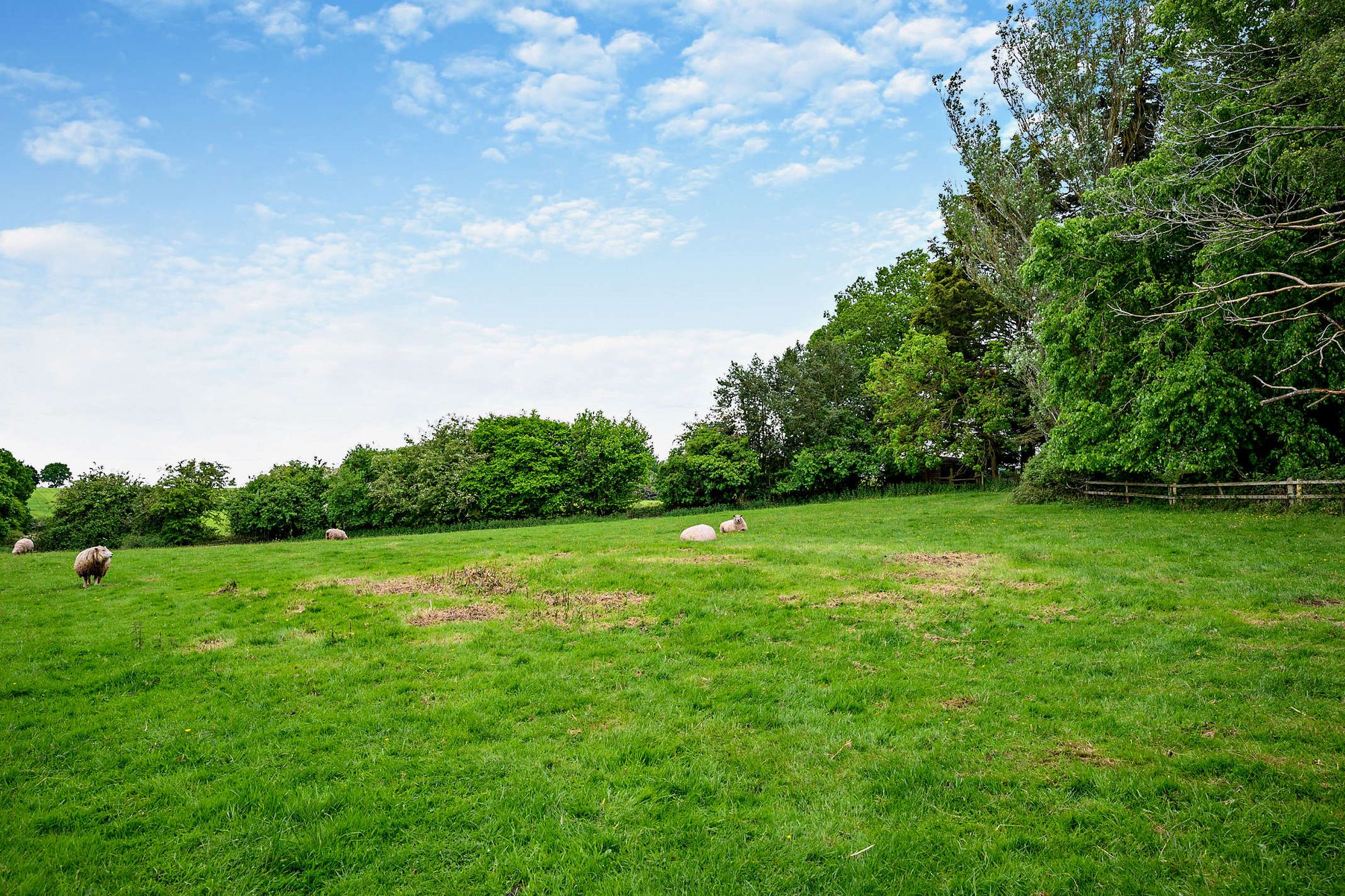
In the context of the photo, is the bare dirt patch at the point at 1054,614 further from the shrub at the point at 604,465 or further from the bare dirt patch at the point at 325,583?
the shrub at the point at 604,465

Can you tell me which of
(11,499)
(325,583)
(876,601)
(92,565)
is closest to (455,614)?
(325,583)

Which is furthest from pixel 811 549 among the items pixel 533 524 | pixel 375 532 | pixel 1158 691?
pixel 375 532

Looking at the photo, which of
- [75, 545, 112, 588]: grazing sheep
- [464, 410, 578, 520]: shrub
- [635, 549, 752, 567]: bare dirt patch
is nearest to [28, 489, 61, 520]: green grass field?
[464, 410, 578, 520]: shrub

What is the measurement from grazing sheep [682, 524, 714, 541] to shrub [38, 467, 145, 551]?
46.6m

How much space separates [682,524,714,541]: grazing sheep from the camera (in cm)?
2271

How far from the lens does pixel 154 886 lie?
468 centimetres

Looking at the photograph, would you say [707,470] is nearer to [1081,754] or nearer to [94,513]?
[1081,754]

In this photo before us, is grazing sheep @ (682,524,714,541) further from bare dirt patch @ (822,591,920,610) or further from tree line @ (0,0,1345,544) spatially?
tree line @ (0,0,1345,544)

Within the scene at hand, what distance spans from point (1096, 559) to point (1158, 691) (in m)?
8.95

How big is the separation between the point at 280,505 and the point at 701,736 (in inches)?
2057

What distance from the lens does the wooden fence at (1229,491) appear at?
19453 mm

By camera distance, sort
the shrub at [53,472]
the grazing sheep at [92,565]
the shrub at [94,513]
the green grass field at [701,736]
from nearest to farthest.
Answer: the green grass field at [701,736] < the grazing sheep at [92,565] < the shrub at [94,513] < the shrub at [53,472]

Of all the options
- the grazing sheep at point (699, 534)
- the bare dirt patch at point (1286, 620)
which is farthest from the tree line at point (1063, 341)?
the grazing sheep at point (699, 534)

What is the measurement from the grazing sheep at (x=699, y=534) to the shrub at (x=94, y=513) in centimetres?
4659
